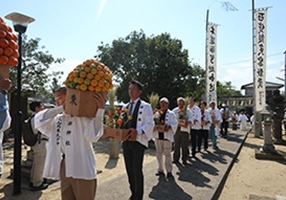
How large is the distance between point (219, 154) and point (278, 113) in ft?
23.6

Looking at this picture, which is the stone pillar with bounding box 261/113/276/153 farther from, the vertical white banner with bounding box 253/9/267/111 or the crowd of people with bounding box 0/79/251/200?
the crowd of people with bounding box 0/79/251/200

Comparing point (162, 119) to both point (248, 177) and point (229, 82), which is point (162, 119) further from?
point (229, 82)

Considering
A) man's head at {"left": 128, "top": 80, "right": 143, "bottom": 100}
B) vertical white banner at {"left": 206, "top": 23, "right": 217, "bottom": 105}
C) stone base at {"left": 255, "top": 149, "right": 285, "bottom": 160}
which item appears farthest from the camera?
vertical white banner at {"left": 206, "top": 23, "right": 217, "bottom": 105}

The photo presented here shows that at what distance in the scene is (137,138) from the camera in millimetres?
3777

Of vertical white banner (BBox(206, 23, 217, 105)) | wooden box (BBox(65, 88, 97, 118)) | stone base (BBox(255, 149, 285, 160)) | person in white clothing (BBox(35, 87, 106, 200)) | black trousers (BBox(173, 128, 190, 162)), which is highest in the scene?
vertical white banner (BBox(206, 23, 217, 105))

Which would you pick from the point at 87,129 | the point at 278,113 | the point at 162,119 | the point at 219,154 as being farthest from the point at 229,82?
the point at 87,129

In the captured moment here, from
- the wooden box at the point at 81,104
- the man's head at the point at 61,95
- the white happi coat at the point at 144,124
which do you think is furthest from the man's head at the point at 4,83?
the white happi coat at the point at 144,124

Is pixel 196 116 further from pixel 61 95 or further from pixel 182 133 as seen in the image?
pixel 61 95

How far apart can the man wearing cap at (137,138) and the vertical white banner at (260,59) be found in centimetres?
1281

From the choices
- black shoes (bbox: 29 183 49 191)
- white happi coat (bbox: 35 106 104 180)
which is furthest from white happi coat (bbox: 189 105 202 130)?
white happi coat (bbox: 35 106 104 180)

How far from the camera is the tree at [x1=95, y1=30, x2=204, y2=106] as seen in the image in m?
17.3

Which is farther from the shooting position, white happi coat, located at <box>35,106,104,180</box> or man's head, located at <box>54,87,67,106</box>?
man's head, located at <box>54,87,67,106</box>

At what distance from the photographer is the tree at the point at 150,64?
17.3 m

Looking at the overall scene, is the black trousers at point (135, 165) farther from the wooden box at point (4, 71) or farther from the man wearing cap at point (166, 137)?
the wooden box at point (4, 71)
